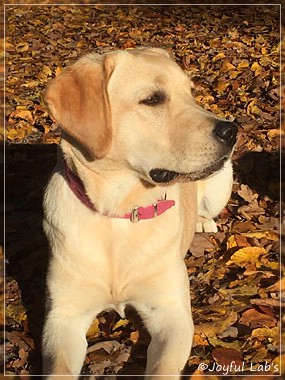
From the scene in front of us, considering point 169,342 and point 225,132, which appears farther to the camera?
point 169,342

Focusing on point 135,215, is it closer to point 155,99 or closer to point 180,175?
point 180,175

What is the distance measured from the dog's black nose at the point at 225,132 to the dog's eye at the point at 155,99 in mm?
362

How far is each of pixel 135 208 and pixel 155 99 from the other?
64 centimetres

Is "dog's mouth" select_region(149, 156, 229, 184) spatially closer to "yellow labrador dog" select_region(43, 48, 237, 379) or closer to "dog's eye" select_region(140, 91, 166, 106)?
"yellow labrador dog" select_region(43, 48, 237, 379)

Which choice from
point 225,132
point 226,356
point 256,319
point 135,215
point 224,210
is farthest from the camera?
point 224,210

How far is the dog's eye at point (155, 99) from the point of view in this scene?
344 centimetres

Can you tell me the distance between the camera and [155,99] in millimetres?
3463

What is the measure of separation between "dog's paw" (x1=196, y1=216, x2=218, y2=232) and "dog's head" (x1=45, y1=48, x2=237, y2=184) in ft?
5.10

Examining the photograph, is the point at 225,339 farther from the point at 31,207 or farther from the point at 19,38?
the point at 19,38

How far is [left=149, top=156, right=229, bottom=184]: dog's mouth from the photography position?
132 inches

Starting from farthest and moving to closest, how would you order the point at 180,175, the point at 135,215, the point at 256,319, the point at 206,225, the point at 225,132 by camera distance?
the point at 206,225 → the point at 256,319 → the point at 135,215 → the point at 180,175 → the point at 225,132

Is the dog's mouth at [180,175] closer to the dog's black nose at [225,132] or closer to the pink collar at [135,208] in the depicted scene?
the dog's black nose at [225,132]

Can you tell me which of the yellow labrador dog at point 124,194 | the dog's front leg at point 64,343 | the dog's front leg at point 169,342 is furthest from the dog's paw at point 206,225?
the dog's front leg at point 64,343

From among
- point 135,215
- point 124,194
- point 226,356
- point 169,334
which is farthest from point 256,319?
point 124,194
